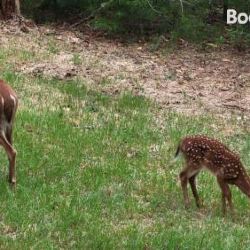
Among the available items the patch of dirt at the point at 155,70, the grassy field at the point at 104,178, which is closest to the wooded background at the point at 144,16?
the patch of dirt at the point at 155,70

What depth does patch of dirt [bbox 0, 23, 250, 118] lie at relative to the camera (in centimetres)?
1484

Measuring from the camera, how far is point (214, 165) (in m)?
9.46

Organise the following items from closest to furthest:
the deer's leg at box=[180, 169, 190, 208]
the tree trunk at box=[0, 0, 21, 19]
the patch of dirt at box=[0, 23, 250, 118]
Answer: the deer's leg at box=[180, 169, 190, 208]
the patch of dirt at box=[0, 23, 250, 118]
the tree trunk at box=[0, 0, 21, 19]

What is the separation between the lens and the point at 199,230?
8.66 meters

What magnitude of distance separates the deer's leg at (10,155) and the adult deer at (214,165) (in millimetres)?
2161

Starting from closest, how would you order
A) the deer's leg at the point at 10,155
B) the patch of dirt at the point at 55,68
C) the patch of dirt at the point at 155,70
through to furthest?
the deer's leg at the point at 10,155
the patch of dirt at the point at 155,70
the patch of dirt at the point at 55,68

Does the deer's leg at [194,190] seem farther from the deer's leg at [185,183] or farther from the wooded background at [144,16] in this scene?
the wooded background at [144,16]

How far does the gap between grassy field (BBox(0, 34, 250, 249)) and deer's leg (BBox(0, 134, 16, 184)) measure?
124mm

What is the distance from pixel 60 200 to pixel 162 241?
1513 millimetres

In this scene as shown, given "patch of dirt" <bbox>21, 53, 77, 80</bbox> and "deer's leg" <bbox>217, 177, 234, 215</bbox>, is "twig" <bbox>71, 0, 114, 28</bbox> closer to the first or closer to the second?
"patch of dirt" <bbox>21, 53, 77, 80</bbox>

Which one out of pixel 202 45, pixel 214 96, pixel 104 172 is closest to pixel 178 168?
pixel 104 172

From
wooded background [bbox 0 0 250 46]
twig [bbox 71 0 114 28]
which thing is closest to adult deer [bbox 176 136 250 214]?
wooded background [bbox 0 0 250 46]

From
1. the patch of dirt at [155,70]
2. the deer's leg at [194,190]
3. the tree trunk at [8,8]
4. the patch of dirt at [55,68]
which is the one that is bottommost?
the patch of dirt at [155,70]

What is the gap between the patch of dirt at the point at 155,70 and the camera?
584 inches
